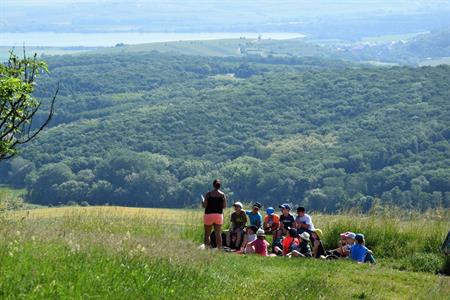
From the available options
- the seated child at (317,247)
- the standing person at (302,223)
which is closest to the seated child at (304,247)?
the seated child at (317,247)

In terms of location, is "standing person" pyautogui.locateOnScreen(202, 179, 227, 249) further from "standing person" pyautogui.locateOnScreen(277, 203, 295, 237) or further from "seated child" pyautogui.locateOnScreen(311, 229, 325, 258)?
"seated child" pyautogui.locateOnScreen(311, 229, 325, 258)

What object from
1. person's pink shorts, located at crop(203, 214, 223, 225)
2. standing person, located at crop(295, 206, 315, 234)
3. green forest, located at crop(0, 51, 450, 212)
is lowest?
green forest, located at crop(0, 51, 450, 212)

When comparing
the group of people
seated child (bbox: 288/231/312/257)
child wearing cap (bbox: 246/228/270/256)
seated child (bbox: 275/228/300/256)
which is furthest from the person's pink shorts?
seated child (bbox: 288/231/312/257)

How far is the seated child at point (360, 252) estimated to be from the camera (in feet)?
46.3

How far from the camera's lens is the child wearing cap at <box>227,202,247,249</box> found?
1591cm

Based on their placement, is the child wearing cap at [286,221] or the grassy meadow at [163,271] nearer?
the grassy meadow at [163,271]

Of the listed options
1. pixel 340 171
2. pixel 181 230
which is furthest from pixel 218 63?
pixel 181 230

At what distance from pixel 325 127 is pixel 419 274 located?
10388cm

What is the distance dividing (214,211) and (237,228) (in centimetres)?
110

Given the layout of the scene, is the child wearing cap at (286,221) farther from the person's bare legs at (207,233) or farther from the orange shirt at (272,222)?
the person's bare legs at (207,233)

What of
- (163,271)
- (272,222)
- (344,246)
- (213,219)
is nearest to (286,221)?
(272,222)

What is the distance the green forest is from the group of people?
43.7 meters

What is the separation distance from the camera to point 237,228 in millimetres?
15984

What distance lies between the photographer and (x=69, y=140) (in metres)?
112
